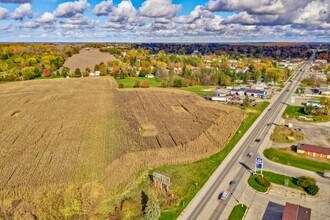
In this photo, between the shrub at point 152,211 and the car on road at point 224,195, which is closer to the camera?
the shrub at point 152,211

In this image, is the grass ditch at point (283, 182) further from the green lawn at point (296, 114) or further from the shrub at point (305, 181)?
the green lawn at point (296, 114)

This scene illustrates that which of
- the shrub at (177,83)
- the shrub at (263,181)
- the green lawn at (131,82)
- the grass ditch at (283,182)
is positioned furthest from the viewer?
the shrub at (177,83)

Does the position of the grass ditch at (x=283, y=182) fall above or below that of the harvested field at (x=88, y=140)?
below

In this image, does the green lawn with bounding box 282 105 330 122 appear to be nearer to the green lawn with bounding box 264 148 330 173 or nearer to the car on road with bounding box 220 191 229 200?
the green lawn with bounding box 264 148 330 173

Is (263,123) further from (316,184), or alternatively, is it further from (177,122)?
(316,184)

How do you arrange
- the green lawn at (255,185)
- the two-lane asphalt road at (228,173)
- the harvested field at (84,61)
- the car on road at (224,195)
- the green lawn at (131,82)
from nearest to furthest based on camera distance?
the two-lane asphalt road at (228,173) → the car on road at (224,195) → the green lawn at (255,185) → the green lawn at (131,82) → the harvested field at (84,61)

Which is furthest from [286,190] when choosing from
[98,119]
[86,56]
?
[86,56]

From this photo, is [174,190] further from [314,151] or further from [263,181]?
[314,151]

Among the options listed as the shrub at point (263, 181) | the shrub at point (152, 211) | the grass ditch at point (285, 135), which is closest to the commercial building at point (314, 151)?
the grass ditch at point (285, 135)

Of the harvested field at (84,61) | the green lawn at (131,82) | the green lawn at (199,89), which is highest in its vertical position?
the harvested field at (84,61)
